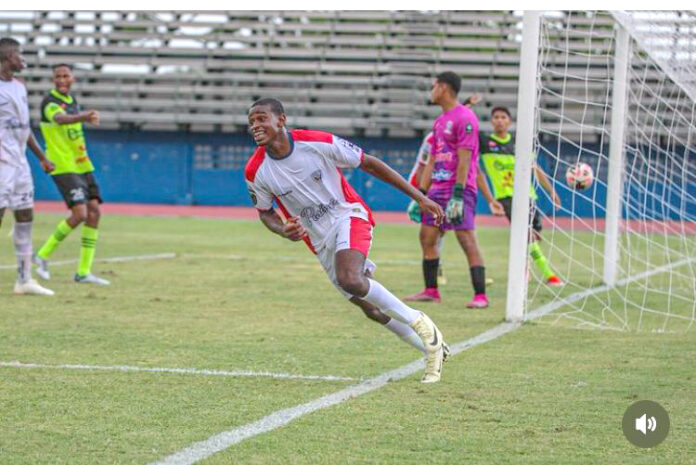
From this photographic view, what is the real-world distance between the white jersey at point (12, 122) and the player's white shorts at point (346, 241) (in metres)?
4.31

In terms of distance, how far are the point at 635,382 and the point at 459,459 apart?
217cm

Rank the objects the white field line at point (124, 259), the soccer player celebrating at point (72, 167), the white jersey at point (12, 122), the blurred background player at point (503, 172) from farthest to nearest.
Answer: the white field line at point (124, 259) → the blurred background player at point (503, 172) → the soccer player celebrating at point (72, 167) → the white jersey at point (12, 122)

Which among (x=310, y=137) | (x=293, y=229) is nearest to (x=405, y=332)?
(x=293, y=229)

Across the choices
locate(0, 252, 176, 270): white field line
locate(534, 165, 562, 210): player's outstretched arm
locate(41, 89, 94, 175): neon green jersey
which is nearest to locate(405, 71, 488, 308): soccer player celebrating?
locate(534, 165, 562, 210): player's outstretched arm

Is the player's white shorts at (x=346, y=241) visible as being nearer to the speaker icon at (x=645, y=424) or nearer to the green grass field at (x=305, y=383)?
the green grass field at (x=305, y=383)

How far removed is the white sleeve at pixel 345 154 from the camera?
6211 millimetres

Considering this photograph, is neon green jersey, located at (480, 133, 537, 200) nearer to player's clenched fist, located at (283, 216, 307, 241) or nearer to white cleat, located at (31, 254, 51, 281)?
white cleat, located at (31, 254, 51, 281)

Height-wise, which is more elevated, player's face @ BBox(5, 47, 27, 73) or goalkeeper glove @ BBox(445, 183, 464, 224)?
player's face @ BBox(5, 47, 27, 73)

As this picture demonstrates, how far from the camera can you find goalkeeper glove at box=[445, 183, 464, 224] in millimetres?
9203

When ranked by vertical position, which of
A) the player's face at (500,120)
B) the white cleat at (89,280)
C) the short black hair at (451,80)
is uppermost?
the short black hair at (451,80)

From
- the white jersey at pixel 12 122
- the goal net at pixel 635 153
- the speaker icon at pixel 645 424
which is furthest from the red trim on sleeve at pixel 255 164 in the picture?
the white jersey at pixel 12 122

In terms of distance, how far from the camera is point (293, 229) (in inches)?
232

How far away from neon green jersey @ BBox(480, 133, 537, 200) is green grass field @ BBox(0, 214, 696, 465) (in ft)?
4.52

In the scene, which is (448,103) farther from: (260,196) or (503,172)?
(260,196)
